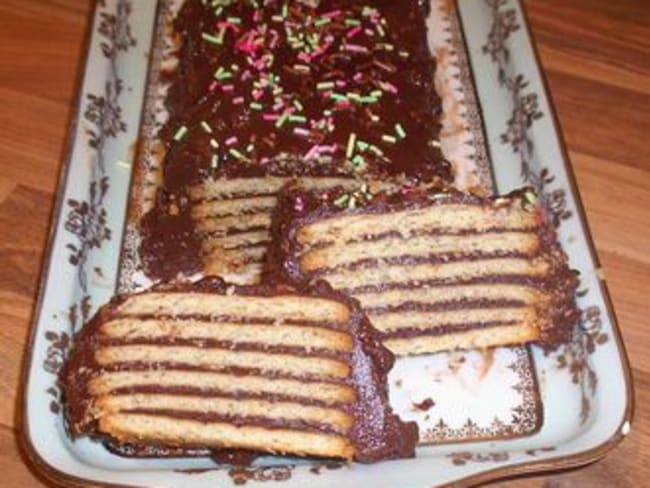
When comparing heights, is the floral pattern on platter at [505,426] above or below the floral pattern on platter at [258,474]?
above

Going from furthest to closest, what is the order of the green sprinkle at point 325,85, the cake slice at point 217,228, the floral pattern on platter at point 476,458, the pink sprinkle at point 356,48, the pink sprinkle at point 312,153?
1. the pink sprinkle at point 356,48
2. the green sprinkle at point 325,85
3. the cake slice at point 217,228
4. the pink sprinkle at point 312,153
5. the floral pattern on platter at point 476,458

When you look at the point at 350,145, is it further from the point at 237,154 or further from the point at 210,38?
the point at 210,38

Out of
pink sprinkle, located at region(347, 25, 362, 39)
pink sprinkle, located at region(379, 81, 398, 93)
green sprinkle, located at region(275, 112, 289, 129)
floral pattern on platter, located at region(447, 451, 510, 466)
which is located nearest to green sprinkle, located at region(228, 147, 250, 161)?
green sprinkle, located at region(275, 112, 289, 129)

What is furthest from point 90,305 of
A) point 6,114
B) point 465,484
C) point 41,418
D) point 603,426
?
point 603,426

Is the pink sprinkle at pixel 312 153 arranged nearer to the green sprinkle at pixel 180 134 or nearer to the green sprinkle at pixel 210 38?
the green sprinkle at pixel 180 134

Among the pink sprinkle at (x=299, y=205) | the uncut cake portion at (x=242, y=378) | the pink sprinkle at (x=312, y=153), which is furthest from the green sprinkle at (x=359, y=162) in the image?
the uncut cake portion at (x=242, y=378)

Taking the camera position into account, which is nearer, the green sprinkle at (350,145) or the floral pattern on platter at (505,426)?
the floral pattern on platter at (505,426)
